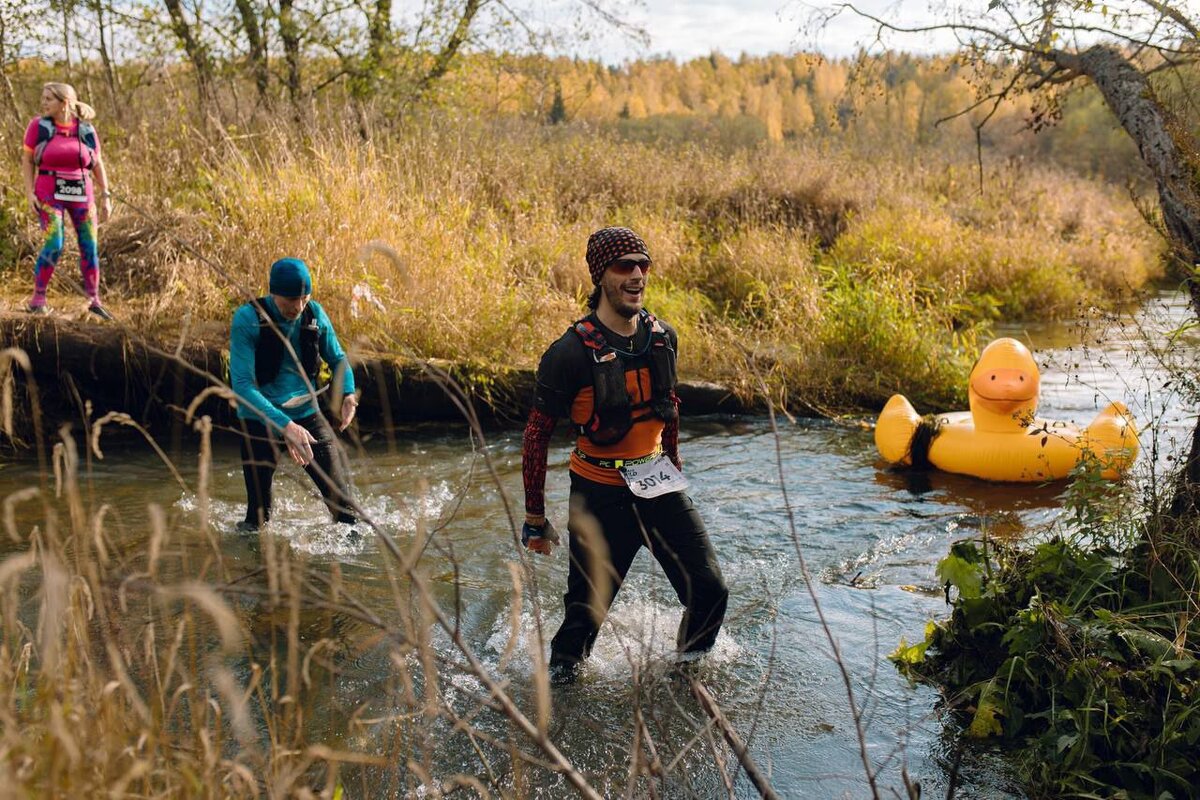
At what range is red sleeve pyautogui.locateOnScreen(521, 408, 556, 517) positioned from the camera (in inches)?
178

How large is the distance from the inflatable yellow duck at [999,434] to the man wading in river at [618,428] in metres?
4.26

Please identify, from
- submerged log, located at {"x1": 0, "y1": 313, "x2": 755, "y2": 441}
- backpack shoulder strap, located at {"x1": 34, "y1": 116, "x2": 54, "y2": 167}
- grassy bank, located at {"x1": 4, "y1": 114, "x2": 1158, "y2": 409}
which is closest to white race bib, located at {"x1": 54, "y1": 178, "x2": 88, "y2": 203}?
backpack shoulder strap, located at {"x1": 34, "y1": 116, "x2": 54, "y2": 167}

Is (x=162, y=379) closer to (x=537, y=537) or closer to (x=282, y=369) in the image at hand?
(x=282, y=369)

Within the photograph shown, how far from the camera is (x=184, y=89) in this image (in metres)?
13.9

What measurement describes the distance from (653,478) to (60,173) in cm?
701

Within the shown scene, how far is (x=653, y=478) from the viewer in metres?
4.52

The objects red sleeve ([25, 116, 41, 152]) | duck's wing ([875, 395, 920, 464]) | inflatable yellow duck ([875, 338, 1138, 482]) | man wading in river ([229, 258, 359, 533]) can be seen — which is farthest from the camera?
red sleeve ([25, 116, 41, 152])

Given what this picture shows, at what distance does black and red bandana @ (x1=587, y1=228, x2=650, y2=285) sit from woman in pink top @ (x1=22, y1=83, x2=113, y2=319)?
6020 millimetres

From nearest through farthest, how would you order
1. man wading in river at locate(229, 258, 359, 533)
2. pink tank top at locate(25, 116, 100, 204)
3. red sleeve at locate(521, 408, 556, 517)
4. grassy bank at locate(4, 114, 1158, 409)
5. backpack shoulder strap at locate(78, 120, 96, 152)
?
red sleeve at locate(521, 408, 556, 517) < man wading in river at locate(229, 258, 359, 533) < pink tank top at locate(25, 116, 100, 204) < backpack shoulder strap at locate(78, 120, 96, 152) < grassy bank at locate(4, 114, 1158, 409)

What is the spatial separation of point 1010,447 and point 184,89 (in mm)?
11011

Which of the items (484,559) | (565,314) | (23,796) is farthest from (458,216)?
(23,796)

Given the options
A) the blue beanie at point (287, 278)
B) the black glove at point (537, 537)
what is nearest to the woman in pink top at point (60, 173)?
the blue beanie at point (287, 278)

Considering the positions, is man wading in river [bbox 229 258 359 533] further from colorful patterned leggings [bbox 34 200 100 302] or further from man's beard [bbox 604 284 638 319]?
colorful patterned leggings [bbox 34 200 100 302]

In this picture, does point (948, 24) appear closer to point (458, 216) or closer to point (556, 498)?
point (556, 498)
